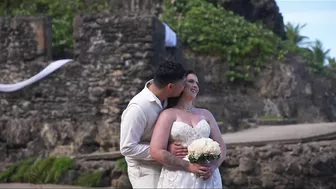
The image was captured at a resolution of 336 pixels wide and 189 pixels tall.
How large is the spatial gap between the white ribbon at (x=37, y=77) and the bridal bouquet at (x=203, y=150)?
816 centimetres

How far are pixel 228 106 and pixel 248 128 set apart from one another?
3.53m

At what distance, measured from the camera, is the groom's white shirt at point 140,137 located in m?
5.06

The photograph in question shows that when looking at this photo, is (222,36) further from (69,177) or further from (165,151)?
(165,151)

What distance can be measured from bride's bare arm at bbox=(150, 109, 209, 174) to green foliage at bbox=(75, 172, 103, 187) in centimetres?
598

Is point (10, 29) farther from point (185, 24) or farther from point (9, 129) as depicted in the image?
point (185, 24)

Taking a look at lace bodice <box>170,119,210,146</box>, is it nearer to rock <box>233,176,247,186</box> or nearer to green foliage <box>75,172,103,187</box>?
rock <box>233,176,247,186</box>

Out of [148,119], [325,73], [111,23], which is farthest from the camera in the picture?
[325,73]

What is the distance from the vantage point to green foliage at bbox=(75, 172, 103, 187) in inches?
430

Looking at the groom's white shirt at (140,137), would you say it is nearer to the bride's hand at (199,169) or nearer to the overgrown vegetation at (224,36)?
the bride's hand at (199,169)

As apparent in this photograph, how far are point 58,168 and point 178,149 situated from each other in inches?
250

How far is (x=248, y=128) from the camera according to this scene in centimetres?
1490

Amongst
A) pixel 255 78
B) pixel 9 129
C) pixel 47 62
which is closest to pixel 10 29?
pixel 47 62

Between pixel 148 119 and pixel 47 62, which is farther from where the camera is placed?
pixel 47 62

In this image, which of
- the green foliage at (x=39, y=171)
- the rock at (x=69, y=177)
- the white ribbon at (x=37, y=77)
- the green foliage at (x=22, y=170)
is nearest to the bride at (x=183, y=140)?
the rock at (x=69, y=177)
